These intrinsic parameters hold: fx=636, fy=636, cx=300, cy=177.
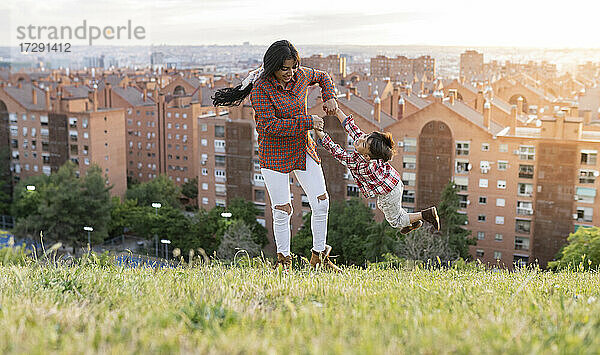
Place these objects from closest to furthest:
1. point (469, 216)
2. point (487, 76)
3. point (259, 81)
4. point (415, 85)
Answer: point (259, 81) → point (469, 216) → point (415, 85) → point (487, 76)

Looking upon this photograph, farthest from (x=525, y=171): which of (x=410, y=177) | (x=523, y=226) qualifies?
(x=410, y=177)

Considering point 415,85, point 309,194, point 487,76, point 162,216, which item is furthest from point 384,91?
point 309,194

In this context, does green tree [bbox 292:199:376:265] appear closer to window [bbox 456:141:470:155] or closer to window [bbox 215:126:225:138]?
window [bbox 456:141:470:155]

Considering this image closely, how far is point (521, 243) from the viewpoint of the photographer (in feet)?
86.4

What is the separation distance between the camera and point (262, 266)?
5043 mm

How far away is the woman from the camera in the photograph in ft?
15.3

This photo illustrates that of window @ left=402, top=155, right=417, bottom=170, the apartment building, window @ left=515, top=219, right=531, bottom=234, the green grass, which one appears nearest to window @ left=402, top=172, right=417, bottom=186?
window @ left=402, top=155, right=417, bottom=170

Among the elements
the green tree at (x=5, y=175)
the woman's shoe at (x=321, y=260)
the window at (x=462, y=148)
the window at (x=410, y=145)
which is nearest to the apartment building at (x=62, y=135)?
the green tree at (x=5, y=175)

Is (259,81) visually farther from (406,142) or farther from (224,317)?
(406,142)

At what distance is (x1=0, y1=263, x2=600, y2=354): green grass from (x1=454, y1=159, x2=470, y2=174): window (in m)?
23.7

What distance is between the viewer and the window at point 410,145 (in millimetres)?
27719

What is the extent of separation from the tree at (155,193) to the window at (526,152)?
1857 centimetres

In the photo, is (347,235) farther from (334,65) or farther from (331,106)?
(334,65)

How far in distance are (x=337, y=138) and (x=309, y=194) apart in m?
23.8
